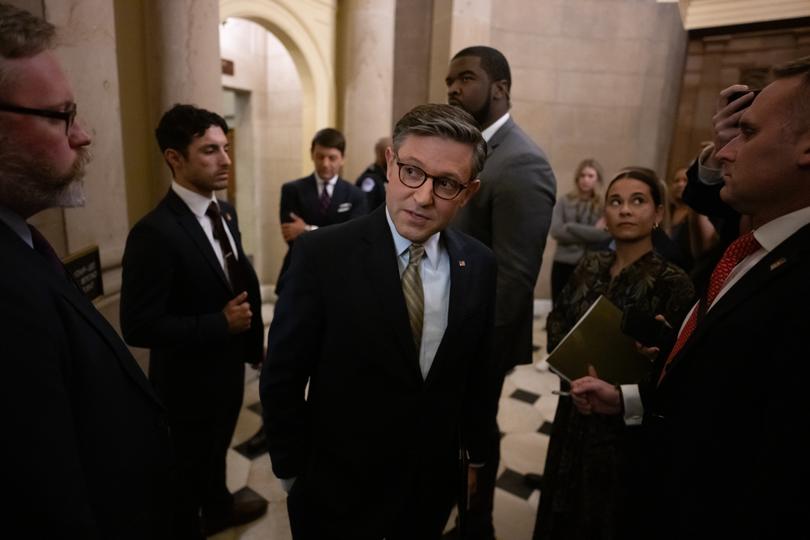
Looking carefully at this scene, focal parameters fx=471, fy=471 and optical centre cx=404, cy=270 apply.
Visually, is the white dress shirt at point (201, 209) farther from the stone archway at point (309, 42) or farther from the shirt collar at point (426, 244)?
the stone archway at point (309, 42)

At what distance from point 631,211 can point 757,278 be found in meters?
1.00

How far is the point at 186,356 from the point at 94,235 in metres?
1.01

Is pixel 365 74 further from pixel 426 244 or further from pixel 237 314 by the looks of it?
pixel 426 244

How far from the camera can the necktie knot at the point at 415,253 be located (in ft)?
4.75

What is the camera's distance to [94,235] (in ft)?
8.54

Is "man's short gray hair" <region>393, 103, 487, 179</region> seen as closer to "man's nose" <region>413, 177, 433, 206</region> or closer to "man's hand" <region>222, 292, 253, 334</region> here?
"man's nose" <region>413, 177, 433, 206</region>

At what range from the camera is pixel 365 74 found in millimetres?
5770

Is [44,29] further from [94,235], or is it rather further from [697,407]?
[94,235]

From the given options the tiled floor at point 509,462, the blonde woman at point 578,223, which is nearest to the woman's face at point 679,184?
the blonde woman at point 578,223

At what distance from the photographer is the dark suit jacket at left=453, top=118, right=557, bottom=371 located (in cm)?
204

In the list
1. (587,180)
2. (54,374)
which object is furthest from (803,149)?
(587,180)

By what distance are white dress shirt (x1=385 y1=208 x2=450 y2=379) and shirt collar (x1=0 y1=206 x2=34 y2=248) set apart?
0.89m

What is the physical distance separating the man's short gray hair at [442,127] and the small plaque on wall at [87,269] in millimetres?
1523

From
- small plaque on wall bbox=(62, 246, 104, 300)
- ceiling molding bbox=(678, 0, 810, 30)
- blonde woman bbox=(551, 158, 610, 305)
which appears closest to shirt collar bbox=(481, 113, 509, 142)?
small plaque on wall bbox=(62, 246, 104, 300)
